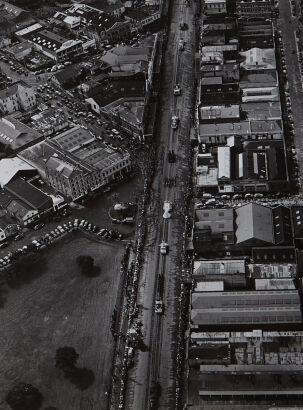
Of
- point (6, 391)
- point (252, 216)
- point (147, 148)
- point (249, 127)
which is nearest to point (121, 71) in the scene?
point (147, 148)

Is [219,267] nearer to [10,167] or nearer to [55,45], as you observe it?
[10,167]

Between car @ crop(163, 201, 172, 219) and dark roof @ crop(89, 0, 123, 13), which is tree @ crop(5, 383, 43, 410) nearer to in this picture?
car @ crop(163, 201, 172, 219)

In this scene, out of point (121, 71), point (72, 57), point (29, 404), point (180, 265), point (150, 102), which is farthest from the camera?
point (72, 57)

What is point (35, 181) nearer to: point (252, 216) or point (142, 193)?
point (142, 193)

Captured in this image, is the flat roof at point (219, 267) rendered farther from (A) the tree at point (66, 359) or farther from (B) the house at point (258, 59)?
(B) the house at point (258, 59)

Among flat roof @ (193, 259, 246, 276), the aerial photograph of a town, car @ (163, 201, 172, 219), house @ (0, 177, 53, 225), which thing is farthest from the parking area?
house @ (0, 177, 53, 225)

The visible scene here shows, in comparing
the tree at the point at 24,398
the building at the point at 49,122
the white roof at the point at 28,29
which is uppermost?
the white roof at the point at 28,29

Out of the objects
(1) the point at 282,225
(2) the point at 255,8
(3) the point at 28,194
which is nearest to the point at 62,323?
(3) the point at 28,194

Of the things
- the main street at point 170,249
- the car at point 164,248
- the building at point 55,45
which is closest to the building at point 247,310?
the main street at point 170,249
